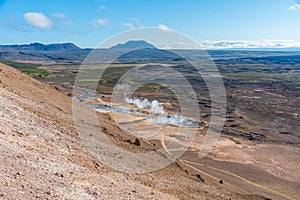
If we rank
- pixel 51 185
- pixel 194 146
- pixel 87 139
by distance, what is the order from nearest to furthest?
pixel 51 185 < pixel 87 139 < pixel 194 146

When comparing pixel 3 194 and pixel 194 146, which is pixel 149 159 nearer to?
pixel 3 194

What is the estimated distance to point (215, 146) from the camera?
129 feet

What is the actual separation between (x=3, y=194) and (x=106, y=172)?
6.11 meters

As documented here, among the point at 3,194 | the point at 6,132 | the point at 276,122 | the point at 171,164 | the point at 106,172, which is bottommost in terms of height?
the point at 276,122

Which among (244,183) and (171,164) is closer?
(171,164)

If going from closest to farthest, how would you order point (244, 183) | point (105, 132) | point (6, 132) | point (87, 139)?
point (6, 132) → point (87, 139) → point (105, 132) → point (244, 183)

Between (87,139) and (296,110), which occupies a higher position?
(87,139)

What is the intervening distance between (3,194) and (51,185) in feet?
6.51

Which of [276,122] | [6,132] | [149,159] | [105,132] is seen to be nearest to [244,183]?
[149,159]

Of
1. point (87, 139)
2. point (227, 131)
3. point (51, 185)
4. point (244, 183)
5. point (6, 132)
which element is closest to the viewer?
point (51, 185)

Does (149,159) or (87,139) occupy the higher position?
(87,139)

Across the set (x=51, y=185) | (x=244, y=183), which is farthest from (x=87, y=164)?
(x=244, y=183)

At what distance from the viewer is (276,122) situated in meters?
57.7

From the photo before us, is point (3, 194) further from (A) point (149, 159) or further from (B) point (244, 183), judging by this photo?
(B) point (244, 183)
